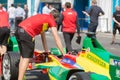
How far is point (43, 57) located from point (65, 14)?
3.73 meters

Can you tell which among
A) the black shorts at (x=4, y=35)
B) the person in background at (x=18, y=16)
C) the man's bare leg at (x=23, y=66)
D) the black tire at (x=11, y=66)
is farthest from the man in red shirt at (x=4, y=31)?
the person in background at (x=18, y=16)

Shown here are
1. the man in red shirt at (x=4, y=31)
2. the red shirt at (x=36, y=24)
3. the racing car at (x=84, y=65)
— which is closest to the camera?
the racing car at (x=84, y=65)

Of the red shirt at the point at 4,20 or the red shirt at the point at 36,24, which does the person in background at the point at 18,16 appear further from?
the red shirt at the point at 36,24

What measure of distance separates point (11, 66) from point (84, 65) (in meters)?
1.83

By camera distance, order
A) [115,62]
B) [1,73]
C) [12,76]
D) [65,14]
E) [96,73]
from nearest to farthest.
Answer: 1. [115,62]
2. [96,73]
3. [12,76]
4. [1,73]
5. [65,14]

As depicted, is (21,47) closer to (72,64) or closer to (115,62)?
(72,64)

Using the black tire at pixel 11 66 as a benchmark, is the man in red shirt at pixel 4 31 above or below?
above

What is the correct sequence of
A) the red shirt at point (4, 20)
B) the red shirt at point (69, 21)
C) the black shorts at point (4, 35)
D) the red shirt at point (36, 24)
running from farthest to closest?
1. the red shirt at point (69, 21)
2. the red shirt at point (4, 20)
3. the black shorts at point (4, 35)
4. the red shirt at point (36, 24)

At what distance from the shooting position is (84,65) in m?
7.27

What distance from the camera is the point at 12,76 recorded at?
28.0ft

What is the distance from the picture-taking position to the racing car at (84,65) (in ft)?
21.7

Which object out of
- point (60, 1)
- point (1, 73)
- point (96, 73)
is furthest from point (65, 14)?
point (60, 1)

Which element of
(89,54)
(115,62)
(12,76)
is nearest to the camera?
(115,62)

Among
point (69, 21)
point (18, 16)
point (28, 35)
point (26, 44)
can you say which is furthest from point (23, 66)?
point (18, 16)
